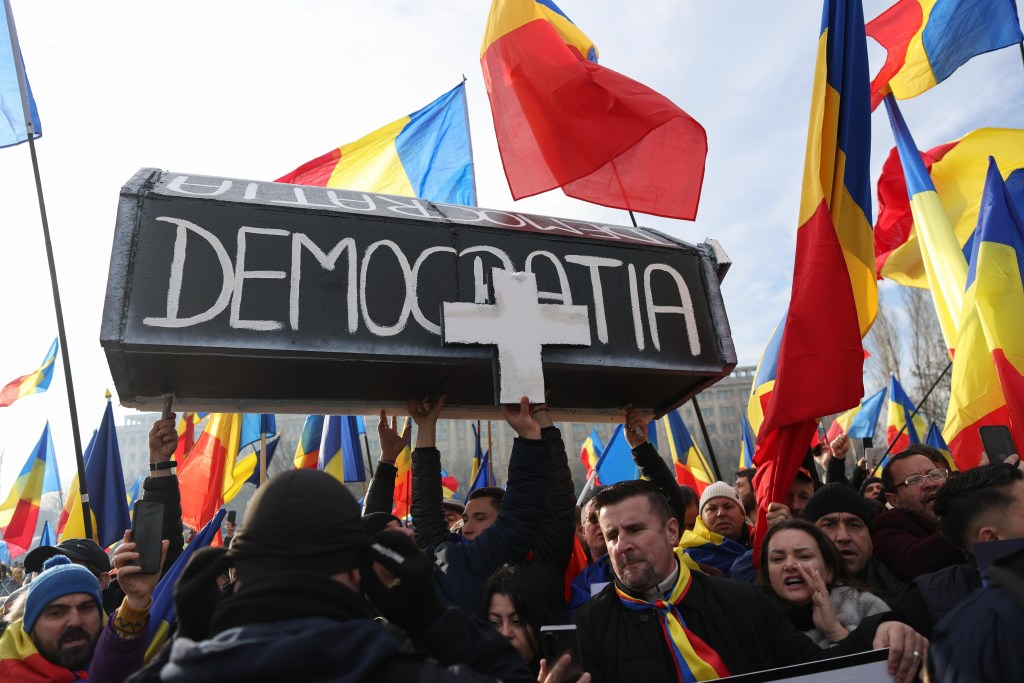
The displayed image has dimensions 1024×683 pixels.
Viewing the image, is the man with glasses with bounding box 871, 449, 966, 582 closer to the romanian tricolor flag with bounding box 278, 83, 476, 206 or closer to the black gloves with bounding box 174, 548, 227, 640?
the black gloves with bounding box 174, 548, 227, 640

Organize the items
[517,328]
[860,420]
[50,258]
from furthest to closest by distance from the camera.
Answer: [860,420] < [50,258] < [517,328]

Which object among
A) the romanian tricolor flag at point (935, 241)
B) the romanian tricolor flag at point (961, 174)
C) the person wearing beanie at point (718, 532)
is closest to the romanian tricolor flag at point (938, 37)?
the romanian tricolor flag at point (935, 241)

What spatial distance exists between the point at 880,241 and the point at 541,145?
5.22 m

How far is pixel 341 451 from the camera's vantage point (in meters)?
8.23

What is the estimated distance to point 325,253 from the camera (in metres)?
2.48

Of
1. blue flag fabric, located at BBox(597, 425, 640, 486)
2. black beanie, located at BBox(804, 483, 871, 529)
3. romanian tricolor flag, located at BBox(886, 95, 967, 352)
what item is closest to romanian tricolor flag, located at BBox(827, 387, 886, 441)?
blue flag fabric, located at BBox(597, 425, 640, 486)

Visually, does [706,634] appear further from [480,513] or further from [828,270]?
[828,270]

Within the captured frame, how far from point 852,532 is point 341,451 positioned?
6.12 meters

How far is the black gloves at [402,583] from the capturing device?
4.55 ft

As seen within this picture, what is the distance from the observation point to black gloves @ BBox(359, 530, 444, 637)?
139cm

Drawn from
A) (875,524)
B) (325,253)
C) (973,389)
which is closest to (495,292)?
(325,253)

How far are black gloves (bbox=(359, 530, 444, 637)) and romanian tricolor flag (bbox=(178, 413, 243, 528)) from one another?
651cm

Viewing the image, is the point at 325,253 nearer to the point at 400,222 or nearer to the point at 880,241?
the point at 400,222

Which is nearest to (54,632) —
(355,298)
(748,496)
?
(355,298)
